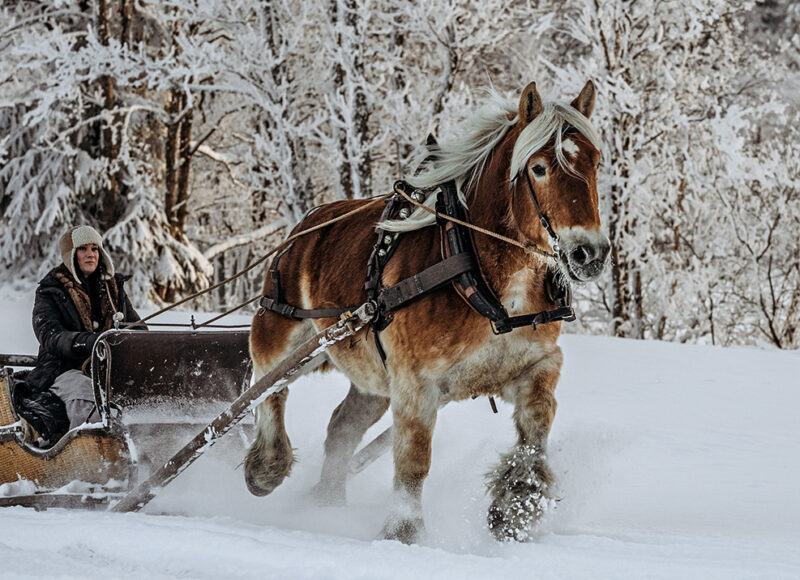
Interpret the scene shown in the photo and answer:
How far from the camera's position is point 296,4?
1430 centimetres

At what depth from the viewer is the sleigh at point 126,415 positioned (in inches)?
185

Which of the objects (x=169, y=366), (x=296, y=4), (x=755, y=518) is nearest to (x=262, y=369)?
(x=169, y=366)

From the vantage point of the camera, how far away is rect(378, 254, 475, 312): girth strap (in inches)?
147

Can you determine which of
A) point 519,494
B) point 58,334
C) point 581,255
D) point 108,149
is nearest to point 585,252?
point 581,255

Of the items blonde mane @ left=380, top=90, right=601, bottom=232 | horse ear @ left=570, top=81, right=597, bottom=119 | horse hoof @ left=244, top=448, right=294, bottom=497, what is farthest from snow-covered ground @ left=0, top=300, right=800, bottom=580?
horse ear @ left=570, top=81, right=597, bottom=119

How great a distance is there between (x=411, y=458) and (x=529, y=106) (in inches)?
60.7

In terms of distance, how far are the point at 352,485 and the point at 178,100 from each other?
13640mm

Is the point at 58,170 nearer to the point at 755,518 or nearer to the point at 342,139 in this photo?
the point at 342,139

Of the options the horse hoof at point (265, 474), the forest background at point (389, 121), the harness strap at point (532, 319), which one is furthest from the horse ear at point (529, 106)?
the forest background at point (389, 121)

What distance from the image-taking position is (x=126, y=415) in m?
4.92

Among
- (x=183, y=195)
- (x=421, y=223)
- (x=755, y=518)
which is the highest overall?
(x=421, y=223)

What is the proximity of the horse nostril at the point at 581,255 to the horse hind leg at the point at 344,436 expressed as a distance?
7.00 feet

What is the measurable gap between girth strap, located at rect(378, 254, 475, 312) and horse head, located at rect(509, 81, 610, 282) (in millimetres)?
280

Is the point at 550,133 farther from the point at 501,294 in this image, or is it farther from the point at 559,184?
the point at 501,294
